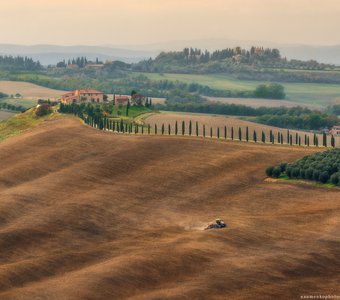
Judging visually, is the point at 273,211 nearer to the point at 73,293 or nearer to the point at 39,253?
the point at 39,253

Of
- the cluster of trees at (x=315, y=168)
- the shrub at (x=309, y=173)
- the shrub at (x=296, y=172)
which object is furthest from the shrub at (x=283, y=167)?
the shrub at (x=309, y=173)

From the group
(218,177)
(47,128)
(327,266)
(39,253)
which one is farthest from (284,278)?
(47,128)

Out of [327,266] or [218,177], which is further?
[218,177]

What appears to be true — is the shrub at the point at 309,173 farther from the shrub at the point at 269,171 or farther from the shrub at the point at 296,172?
the shrub at the point at 269,171

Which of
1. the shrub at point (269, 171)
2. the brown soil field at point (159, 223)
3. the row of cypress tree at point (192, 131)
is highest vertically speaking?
the shrub at point (269, 171)

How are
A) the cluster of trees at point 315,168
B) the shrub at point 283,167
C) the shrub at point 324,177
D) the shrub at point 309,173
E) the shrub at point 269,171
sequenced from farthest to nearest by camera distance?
the shrub at point 283,167, the shrub at point 269,171, the shrub at point 309,173, the cluster of trees at point 315,168, the shrub at point 324,177

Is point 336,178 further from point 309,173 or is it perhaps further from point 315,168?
point 315,168
